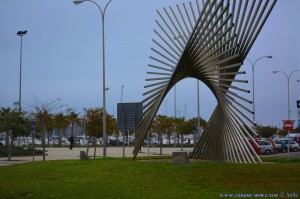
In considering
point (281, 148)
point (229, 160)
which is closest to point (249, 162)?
point (229, 160)

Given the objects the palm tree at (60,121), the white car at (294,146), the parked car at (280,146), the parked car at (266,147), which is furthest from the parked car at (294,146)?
the palm tree at (60,121)

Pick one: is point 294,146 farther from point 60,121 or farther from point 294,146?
point 60,121

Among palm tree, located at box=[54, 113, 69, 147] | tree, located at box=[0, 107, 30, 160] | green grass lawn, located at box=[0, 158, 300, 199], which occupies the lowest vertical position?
green grass lawn, located at box=[0, 158, 300, 199]

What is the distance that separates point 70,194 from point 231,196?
4.02 metres

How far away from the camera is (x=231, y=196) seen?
1109 centimetres

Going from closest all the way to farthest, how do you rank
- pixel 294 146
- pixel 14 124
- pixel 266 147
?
pixel 14 124 → pixel 266 147 → pixel 294 146

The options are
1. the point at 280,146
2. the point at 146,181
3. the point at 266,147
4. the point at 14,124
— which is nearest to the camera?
the point at 146,181

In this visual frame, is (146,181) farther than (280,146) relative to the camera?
No

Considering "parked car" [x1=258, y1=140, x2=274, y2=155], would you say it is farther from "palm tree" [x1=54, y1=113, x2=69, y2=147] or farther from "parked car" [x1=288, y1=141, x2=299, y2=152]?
"palm tree" [x1=54, y1=113, x2=69, y2=147]

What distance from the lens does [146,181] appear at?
13656 mm

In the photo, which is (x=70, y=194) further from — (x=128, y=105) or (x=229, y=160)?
(x=128, y=105)

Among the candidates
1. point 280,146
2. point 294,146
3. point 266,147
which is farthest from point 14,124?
point 294,146

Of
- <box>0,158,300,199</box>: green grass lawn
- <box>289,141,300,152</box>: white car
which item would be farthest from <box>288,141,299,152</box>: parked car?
<box>0,158,300,199</box>: green grass lawn

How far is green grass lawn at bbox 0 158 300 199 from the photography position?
11969 millimetres
